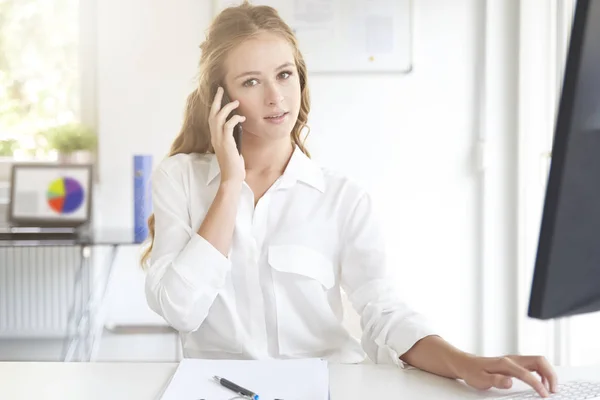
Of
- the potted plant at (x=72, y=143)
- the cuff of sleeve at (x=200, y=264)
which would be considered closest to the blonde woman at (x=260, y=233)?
the cuff of sleeve at (x=200, y=264)

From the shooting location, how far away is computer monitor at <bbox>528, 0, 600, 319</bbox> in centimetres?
60

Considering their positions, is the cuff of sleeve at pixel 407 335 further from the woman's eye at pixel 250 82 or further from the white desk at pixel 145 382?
the woman's eye at pixel 250 82

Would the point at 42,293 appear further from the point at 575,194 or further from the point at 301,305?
the point at 575,194

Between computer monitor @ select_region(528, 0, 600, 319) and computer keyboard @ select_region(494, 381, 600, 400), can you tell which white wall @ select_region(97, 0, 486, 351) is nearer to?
computer keyboard @ select_region(494, 381, 600, 400)

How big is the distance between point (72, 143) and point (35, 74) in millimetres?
550

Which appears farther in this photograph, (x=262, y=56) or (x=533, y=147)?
(x=533, y=147)

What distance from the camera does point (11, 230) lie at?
2854 millimetres

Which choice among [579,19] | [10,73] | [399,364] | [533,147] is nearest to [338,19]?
[533,147]

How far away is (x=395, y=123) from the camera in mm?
3158

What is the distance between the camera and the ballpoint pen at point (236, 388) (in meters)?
0.91

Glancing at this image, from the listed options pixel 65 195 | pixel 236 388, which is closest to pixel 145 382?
pixel 236 388

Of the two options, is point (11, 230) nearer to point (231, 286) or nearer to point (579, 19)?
point (231, 286)

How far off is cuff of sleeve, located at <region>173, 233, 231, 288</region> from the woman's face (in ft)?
0.94

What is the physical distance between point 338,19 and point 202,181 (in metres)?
1.89
